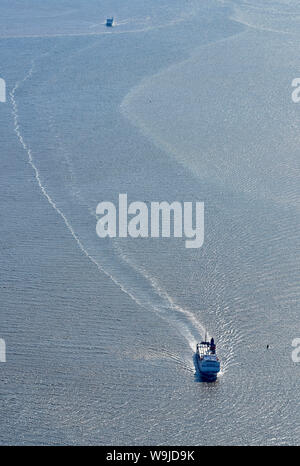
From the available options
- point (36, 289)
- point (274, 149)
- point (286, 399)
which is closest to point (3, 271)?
point (36, 289)

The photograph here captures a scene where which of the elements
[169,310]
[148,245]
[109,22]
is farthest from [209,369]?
[109,22]

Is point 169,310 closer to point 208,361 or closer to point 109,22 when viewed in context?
point 208,361

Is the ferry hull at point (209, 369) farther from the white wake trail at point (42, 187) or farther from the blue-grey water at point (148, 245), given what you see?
the white wake trail at point (42, 187)

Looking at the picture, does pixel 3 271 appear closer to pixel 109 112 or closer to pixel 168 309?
pixel 168 309

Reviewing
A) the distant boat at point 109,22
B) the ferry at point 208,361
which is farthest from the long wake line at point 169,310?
the distant boat at point 109,22

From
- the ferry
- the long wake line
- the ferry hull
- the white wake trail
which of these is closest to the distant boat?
the white wake trail

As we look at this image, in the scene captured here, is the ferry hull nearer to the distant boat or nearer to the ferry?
the ferry

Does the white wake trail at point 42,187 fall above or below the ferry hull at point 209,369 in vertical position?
above
